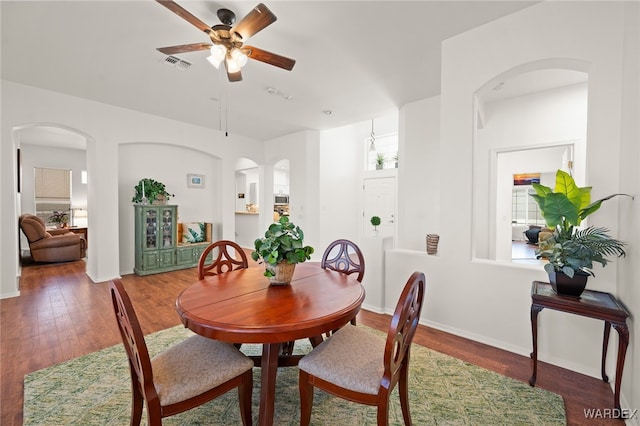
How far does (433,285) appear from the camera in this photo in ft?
9.29

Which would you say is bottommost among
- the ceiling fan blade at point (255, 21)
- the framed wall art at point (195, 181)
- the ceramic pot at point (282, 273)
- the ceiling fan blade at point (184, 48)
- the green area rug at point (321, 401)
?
the green area rug at point (321, 401)

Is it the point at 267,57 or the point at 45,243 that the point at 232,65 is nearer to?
the point at 267,57

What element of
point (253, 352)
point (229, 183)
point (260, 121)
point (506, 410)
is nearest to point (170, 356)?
point (253, 352)

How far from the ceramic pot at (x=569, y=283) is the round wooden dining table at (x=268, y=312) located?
4.57ft

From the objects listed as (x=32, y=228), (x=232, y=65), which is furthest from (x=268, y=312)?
(x=32, y=228)

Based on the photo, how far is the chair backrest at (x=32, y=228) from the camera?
5.27 metres

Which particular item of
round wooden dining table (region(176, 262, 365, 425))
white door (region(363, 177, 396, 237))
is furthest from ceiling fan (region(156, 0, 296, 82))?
white door (region(363, 177, 396, 237))

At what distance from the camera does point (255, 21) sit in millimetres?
1959

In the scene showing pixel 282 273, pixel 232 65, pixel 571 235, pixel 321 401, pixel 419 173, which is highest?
pixel 232 65

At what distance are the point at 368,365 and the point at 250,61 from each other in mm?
3158

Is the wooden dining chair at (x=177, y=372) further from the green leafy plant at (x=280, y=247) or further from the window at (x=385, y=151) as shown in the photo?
the window at (x=385, y=151)

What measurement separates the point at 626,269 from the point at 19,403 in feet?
13.1

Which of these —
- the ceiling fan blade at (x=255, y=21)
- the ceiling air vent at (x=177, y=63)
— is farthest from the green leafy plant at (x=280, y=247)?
the ceiling air vent at (x=177, y=63)

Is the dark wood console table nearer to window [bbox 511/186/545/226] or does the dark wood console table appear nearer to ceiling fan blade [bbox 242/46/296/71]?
ceiling fan blade [bbox 242/46/296/71]
